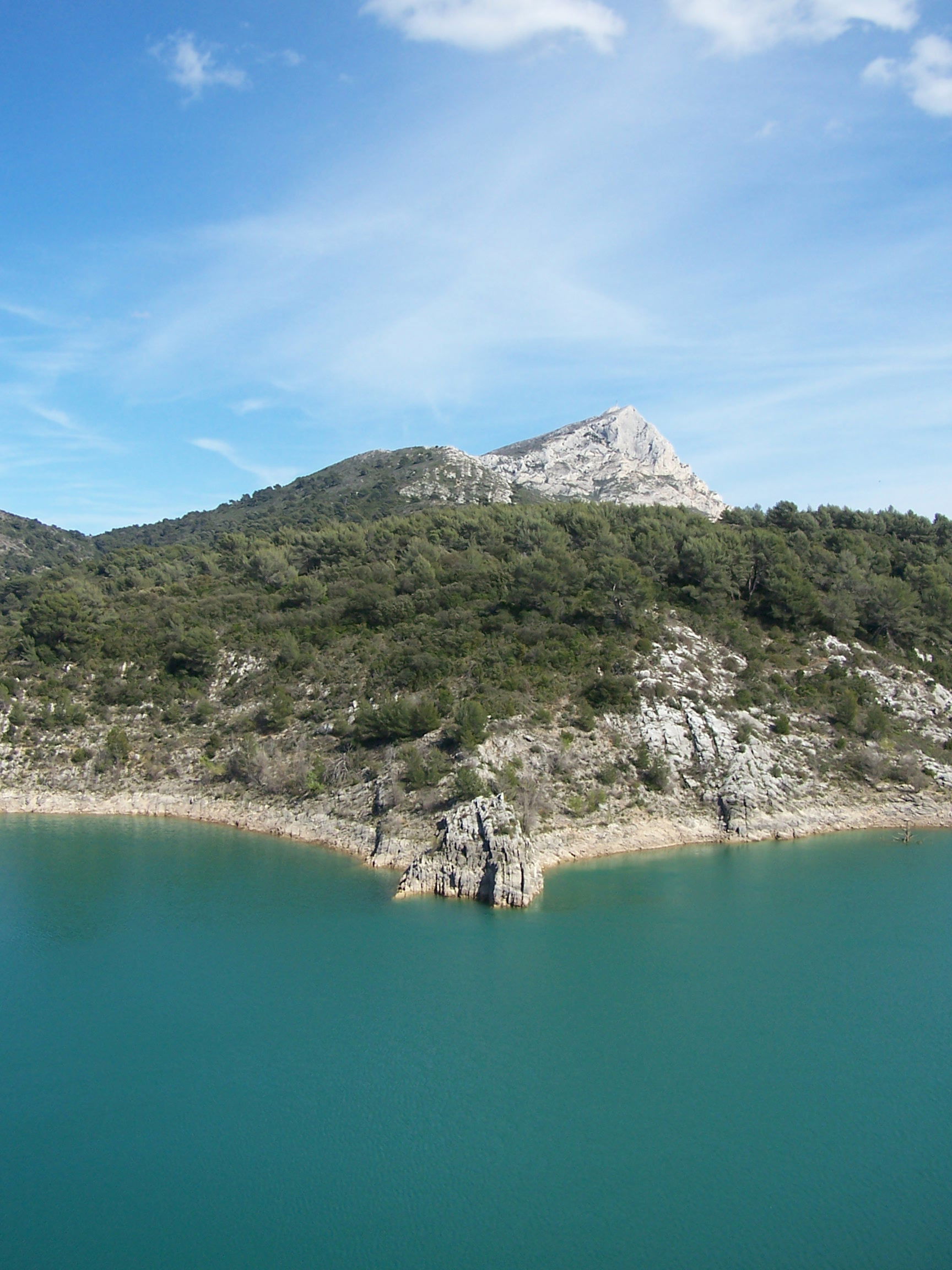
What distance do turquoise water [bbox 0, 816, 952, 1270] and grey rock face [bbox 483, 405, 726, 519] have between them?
75.3 meters

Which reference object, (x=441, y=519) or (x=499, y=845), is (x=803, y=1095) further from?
(x=441, y=519)

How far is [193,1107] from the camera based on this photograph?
16.3 m

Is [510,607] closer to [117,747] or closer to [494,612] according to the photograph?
[494,612]

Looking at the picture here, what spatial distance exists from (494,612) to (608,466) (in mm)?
74196

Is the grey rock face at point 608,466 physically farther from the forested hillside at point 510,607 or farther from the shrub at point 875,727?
the shrub at point 875,727

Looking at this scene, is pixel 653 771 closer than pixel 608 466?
Yes

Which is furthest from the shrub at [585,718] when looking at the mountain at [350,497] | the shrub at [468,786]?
the mountain at [350,497]

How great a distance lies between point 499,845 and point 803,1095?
456 inches

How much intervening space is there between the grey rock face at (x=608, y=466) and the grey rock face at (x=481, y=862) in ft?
239

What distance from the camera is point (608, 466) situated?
364ft

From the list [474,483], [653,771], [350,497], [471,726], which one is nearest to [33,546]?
[350,497]

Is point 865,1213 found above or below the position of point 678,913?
below

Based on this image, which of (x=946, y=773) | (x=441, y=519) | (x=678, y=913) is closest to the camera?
(x=678, y=913)

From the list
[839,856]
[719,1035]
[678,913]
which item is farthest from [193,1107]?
[839,856]
